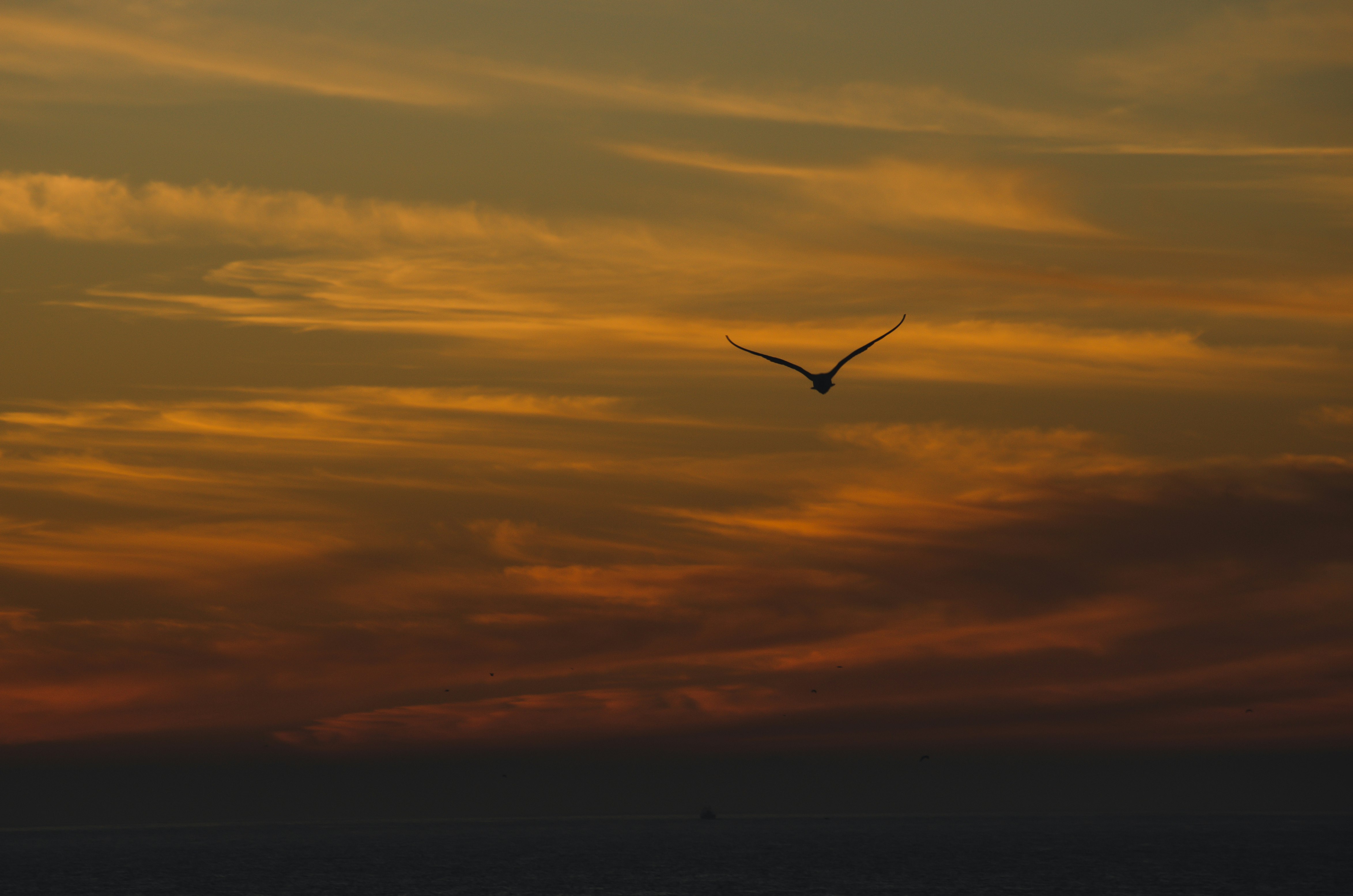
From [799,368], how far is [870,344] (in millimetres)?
5788

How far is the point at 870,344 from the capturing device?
280 feet

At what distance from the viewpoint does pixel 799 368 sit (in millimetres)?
82188
